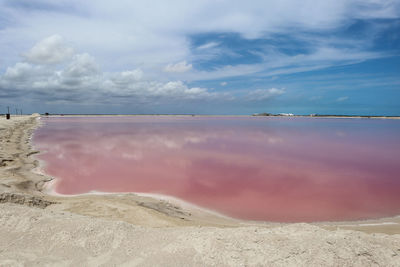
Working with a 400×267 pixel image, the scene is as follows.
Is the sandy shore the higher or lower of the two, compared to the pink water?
higher

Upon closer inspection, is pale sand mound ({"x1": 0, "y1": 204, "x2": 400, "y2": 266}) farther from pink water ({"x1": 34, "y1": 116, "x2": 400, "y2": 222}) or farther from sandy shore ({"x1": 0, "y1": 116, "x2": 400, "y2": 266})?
pink water ({"x1": 34, "y1": 116, "x2": 400, "y2": 222})

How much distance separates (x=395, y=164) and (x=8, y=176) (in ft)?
61.5

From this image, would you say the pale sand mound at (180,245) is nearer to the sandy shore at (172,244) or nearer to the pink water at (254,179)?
the sandy shore at (172,244)

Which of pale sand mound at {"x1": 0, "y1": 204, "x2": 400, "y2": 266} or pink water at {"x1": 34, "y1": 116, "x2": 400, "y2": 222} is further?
pink water at {"x1": 34, "y1": 116, "x2": 400, "y2": 222}

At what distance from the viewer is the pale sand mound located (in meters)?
3.91

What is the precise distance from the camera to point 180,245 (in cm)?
435

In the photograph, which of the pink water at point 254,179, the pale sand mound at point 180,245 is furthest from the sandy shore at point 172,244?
the pink water at point 254,179

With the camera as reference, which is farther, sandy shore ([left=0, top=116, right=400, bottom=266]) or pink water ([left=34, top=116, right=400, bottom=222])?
pink water ([left=34, top=116, right=400, bottom=222])

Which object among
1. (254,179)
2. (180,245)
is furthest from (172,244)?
(254,179)

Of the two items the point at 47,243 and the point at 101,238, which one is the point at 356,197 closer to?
the point at 101,238

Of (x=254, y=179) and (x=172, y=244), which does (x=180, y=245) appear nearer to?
(x=172, y=244)

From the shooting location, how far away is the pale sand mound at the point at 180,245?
391 centimetres

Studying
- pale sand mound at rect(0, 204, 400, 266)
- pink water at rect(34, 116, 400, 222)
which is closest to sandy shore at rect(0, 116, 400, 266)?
pale sand mound at rect(0, 204, 400, 266)

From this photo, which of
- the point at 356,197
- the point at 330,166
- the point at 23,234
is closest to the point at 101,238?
the point at 23,234
